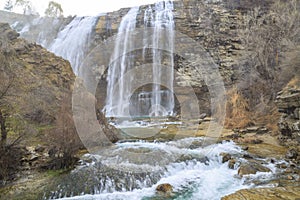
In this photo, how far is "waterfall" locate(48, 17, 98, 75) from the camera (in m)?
22.1

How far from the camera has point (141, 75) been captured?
20.9 metres

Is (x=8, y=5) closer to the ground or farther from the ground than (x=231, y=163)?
farther from the ground

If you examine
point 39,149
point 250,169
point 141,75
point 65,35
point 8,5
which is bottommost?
point 250,169

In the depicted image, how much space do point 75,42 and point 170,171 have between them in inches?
797

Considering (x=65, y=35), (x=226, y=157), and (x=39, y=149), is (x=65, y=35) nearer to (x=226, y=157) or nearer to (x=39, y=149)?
(x=39, y=149)

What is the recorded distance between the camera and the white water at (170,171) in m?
5.07

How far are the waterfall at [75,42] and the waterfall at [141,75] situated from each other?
11.7 feet

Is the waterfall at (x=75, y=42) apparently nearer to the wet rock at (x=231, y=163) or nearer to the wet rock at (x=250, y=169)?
the wet rock at (x=231, y=163)

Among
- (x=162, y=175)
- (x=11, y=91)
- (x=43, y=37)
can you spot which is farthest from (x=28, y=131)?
(x=43, y=37)

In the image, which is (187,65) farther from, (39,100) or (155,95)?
(39,100)

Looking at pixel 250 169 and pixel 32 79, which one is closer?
pixel 250 169

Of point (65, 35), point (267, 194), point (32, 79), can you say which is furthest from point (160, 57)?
point (267, 194)

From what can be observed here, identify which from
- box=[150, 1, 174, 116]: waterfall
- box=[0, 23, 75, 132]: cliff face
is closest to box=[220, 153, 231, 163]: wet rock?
box=[0, 23, 75, 132]: cliff face

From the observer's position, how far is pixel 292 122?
775 cm
